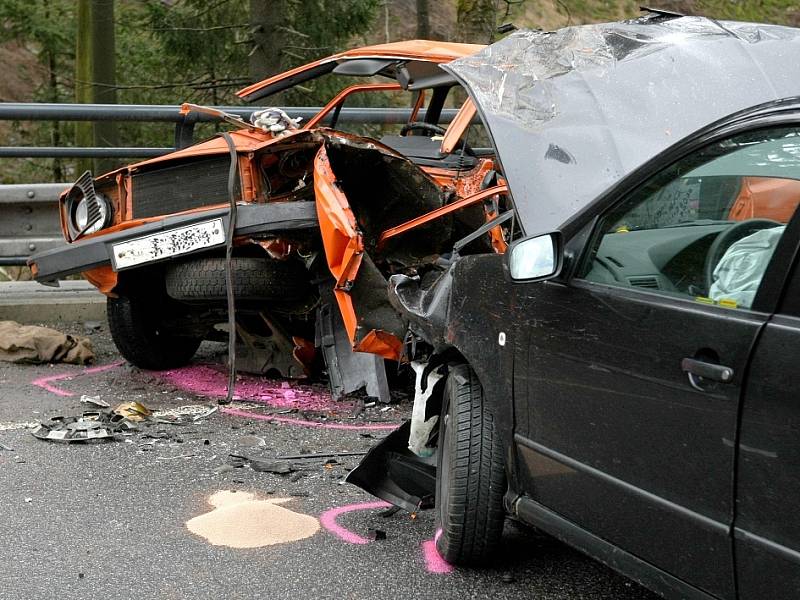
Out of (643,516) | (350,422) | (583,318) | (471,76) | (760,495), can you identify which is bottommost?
(350,422)

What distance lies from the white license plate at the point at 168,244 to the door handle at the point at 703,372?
3.71 m

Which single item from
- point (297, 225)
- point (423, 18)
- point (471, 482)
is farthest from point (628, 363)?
point (423, 18)

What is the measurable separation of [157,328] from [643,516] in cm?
480

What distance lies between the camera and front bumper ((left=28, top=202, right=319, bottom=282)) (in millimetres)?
5742

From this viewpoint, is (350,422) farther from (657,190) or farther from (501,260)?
(657,190)

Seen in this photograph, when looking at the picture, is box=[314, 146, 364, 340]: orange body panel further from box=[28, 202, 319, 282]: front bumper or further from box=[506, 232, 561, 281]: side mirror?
box=[506, 232, 561, 281]: side mirror

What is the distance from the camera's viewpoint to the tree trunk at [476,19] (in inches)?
516

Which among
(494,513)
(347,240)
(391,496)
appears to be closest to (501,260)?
(494,513)

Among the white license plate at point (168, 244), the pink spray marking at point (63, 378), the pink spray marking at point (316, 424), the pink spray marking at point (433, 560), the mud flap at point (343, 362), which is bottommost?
the pink spray marking at point (63, 378)

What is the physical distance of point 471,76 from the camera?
4973mm

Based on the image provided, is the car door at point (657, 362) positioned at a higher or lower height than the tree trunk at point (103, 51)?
lower

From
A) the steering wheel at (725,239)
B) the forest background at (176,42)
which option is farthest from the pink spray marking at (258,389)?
the forest background at (176,42)

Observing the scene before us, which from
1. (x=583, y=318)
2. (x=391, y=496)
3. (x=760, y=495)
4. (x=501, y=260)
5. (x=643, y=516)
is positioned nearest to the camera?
(x=760, y=495)

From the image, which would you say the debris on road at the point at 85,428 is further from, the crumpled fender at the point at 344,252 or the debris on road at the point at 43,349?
the debris on road at the point at 43,349
